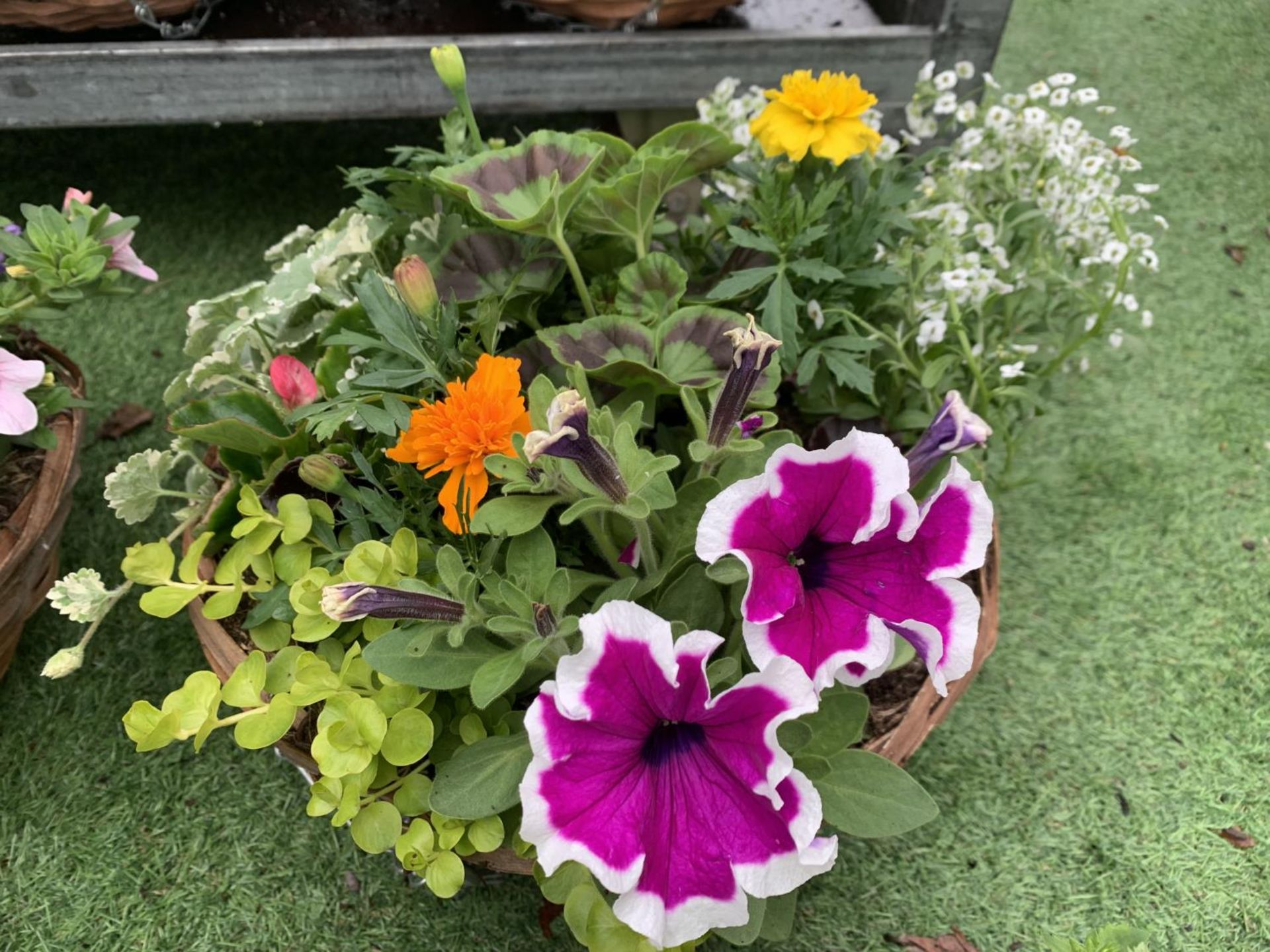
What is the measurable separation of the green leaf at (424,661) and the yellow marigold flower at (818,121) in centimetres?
60

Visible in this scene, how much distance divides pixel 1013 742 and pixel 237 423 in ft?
3.15

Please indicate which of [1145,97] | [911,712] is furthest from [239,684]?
[1145,97]

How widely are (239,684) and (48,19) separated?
117 centimetres

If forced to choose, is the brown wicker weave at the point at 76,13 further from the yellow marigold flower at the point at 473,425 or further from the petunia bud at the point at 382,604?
the petunia bud at the point at 382,604

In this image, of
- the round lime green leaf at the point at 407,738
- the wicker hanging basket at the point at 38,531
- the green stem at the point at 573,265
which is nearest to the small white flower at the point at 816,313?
the green stem at the point at 573,265

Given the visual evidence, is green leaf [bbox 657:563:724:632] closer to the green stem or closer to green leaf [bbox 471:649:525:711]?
green leaf [bbox 471:649:525:711]

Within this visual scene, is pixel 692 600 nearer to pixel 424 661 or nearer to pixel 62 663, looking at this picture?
pixel 424 661

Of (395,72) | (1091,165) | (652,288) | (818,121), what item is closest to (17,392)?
(652,288)

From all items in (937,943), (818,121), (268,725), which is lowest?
(937,943)

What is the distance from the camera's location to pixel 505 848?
2.73ft

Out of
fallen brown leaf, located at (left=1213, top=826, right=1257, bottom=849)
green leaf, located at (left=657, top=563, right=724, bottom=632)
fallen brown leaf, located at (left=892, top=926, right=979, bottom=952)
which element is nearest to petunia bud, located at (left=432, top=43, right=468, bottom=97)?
green leaf, located at (left=657, top=563, right=724, bottom=632)

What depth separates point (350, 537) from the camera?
946mm

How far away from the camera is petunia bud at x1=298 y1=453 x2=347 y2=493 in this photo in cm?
85

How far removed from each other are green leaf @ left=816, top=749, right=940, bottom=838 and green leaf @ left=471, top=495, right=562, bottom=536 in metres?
0.32
